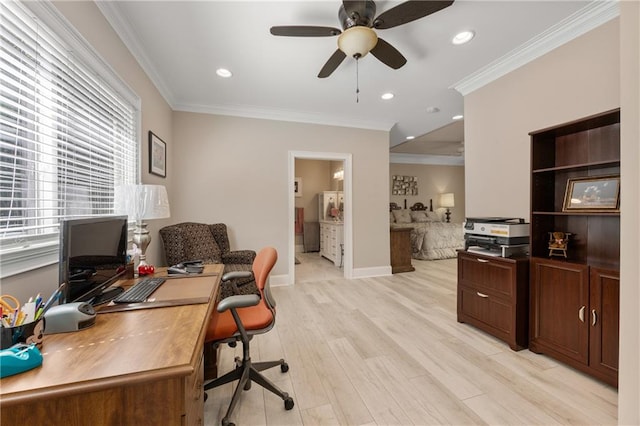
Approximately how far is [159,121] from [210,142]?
746 mm

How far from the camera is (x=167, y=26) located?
2.04 m

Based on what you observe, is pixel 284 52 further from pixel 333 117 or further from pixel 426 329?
pixel 426 329

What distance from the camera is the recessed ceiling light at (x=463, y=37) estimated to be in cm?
216

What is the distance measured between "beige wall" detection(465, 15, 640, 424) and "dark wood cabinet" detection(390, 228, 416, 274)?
1836 mm

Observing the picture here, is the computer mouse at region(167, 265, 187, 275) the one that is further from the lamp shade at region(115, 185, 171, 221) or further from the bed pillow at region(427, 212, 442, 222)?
the bed pillow at region(427, 212, 442, 222)

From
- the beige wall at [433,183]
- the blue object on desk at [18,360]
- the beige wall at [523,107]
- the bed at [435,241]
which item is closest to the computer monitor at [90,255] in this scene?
Answer: the blue object on desk at [18,360]

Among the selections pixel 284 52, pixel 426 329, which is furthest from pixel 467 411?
pixel 284 52

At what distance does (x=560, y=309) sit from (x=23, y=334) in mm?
2998

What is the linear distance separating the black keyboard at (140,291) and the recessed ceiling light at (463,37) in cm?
294

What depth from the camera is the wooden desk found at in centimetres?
68

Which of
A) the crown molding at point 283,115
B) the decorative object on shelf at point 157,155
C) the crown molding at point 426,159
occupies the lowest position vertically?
the decorative object on shelf at point 157,155

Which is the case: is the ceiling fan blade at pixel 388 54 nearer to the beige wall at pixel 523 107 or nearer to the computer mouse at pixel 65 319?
the beige wall at pixel 523 107

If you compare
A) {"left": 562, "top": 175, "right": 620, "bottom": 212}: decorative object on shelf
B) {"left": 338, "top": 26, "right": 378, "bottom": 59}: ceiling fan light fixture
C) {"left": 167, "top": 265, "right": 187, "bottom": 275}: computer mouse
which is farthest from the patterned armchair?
{"left": 562, "top": 175, "right": 620, "bottom": 212}: decorative object on shelf

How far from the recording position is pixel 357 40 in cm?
175
